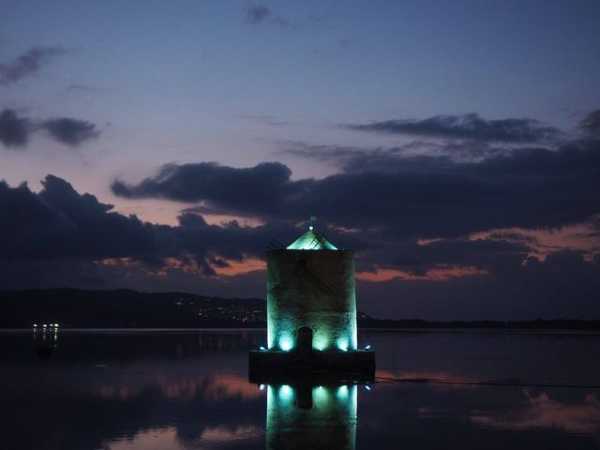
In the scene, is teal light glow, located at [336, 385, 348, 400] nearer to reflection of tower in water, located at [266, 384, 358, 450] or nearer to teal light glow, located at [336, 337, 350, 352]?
reflection of tower in water, located at [266, 384, 358, 450]

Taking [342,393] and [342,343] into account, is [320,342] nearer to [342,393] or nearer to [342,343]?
[342,343]

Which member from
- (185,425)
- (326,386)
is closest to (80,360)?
(326,386)

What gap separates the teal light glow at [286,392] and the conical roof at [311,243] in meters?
5.54

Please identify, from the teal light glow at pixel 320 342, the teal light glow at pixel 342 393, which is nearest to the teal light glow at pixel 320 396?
the teal light glow at pixel 342 393

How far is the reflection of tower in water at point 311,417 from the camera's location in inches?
675

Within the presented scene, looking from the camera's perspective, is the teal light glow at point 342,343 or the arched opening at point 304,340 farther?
the teal light glow at point 342,343

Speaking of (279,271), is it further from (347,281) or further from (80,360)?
(80,360)

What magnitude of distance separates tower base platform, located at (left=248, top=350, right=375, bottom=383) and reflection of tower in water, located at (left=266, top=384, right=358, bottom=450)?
3.90ft

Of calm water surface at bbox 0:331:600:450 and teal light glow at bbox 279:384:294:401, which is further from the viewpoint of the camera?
teal light glow at bbox 279:384:294:401

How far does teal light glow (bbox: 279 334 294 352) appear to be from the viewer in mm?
29641

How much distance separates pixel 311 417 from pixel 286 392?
5720 millimetres

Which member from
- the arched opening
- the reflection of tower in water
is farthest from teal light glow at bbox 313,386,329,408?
the arched opening

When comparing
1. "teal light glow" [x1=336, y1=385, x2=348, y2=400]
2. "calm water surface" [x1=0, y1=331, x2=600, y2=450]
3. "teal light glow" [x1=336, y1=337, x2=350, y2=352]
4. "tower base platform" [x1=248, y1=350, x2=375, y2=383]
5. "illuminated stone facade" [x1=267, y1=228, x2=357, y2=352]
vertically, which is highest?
"illuminated stone facade" [x1=267, y1=228, x2=357, y2=352]

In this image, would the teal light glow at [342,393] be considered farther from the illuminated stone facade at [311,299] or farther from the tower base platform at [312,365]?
the illuminated stone facade at [311,299]
